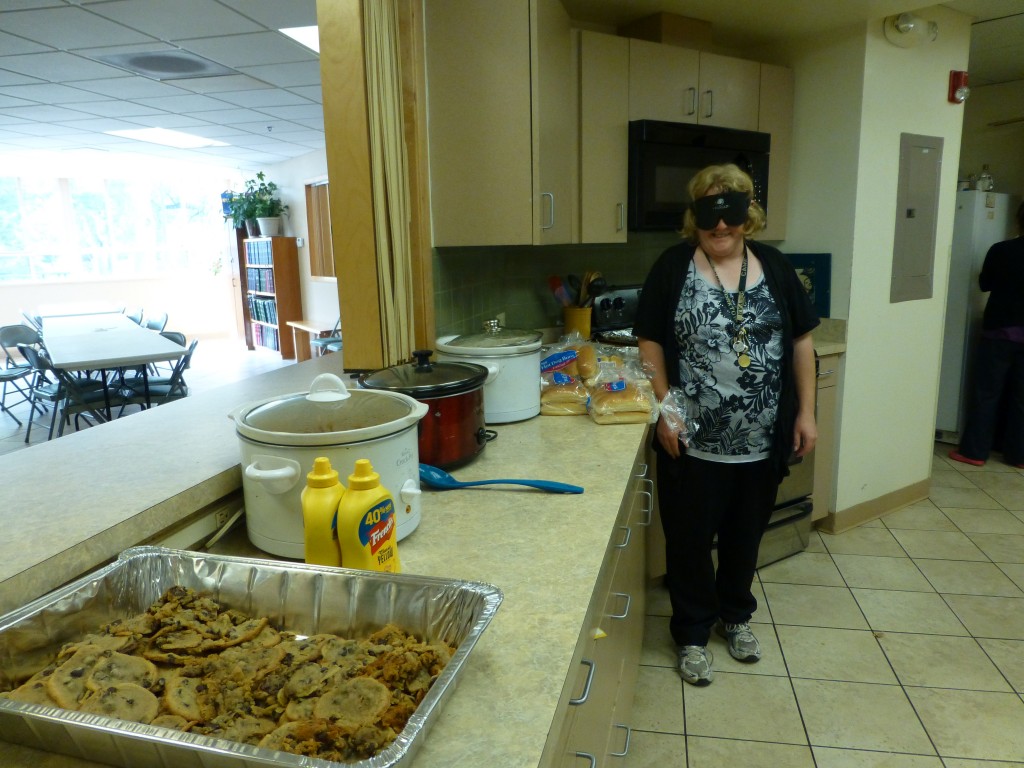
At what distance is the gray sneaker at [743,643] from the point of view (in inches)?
85.2

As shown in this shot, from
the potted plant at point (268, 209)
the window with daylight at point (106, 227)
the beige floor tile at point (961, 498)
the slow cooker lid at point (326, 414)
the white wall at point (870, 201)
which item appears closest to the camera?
the slow cooker lid at point (326, 414)

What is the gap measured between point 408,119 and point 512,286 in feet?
3.20

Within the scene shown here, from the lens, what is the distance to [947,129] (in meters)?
3.02

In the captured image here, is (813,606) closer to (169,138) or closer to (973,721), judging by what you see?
(973,721)

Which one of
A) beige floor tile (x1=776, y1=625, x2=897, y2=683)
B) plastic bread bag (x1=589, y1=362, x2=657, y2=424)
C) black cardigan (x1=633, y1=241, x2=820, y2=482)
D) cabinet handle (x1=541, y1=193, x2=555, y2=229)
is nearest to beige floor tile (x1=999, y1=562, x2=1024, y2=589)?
beige floor tile (x1=776, y1=625, x2=897, y2=683)

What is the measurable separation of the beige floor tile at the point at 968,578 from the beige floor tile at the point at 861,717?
0.78 m

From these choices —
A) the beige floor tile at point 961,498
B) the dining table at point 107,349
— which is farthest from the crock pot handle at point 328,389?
the dining table at point 107,349

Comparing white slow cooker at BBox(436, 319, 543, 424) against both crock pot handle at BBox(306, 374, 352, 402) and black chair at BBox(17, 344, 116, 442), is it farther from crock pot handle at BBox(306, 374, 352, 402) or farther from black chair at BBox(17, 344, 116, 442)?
black chair at BBox(17, 344, 116, 442)

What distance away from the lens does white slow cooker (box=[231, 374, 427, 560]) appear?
3.33 ft

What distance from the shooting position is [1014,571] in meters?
2.71

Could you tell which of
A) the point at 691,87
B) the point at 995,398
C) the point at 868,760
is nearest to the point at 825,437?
the point at 868,760

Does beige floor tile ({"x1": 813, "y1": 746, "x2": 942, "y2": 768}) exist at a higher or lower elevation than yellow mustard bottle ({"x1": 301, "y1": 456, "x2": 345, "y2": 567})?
lower

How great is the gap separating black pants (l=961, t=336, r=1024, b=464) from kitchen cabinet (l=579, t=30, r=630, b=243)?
2.63 meters

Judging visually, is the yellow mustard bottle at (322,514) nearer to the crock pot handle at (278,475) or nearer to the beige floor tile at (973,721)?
the crock pot handle at (278,475)
